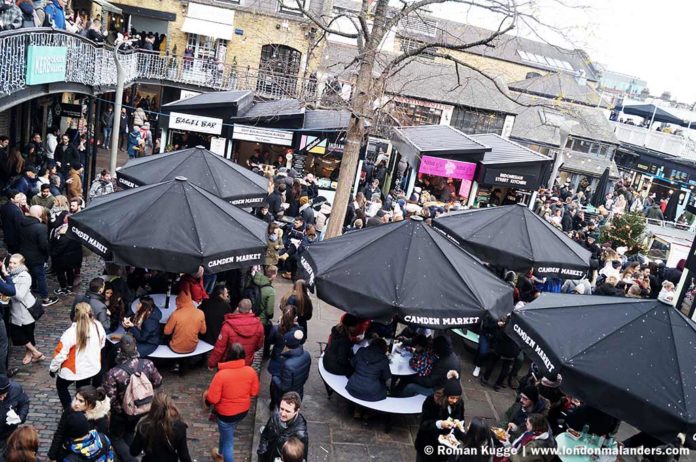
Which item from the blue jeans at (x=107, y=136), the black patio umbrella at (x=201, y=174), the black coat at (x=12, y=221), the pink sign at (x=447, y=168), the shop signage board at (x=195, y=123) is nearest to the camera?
the black coat at (x=12, y=221)

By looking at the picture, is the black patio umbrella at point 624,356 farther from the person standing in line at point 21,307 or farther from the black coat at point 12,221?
the black coat at point 12,221

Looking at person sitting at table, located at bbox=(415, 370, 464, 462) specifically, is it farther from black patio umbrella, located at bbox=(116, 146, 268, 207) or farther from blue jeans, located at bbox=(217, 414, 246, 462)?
black patio umbrella, located at bbox=(116, 146, 268, 207)

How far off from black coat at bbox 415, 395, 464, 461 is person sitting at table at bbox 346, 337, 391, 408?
0.99m

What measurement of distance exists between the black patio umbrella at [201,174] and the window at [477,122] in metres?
26.2

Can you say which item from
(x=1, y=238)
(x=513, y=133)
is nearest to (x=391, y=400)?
(x=1, y=238)

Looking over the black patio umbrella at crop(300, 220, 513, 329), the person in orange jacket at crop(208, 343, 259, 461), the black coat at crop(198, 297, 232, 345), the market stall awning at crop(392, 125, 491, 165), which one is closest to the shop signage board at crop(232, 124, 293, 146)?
the market stall awning at crop(392, 125, 491, 165)

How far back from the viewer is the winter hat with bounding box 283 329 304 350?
657 cm

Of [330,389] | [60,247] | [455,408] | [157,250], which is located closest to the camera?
[455,408]

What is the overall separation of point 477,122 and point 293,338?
106ft

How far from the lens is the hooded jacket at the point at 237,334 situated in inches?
279

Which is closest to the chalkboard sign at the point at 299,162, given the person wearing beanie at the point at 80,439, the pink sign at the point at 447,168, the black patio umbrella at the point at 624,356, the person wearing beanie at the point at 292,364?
the pink sign at the point at 447,168

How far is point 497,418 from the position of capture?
329 inches

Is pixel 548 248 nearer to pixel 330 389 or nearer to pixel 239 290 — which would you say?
pixel 330 389

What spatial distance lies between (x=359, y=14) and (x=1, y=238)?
877cm
